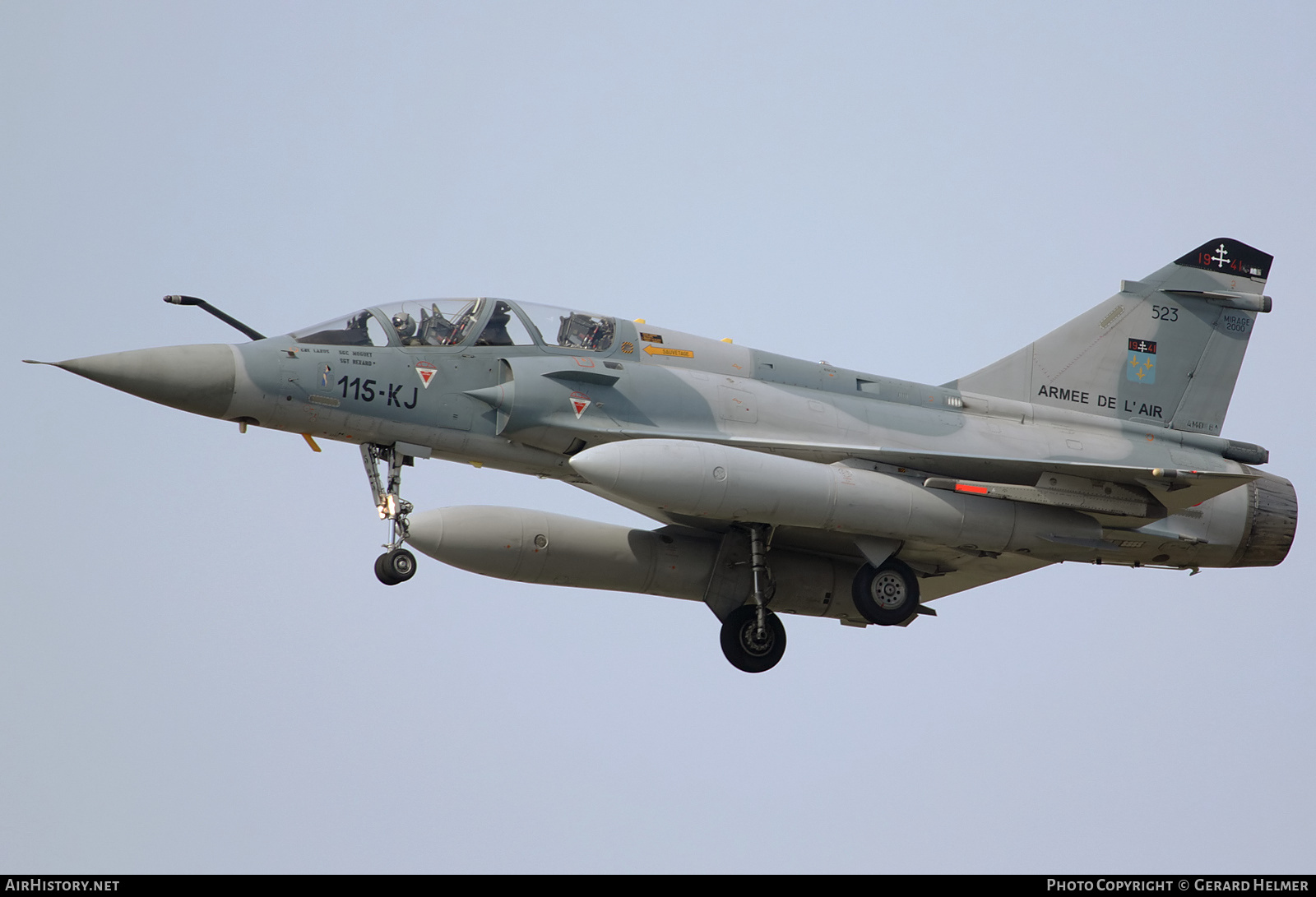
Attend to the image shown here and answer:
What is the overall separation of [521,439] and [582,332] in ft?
4.32

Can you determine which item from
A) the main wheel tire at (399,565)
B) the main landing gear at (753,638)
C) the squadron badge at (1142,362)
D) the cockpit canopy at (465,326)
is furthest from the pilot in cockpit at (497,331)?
the squadron badge at (1142,362)

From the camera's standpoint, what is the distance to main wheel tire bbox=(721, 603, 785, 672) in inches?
676

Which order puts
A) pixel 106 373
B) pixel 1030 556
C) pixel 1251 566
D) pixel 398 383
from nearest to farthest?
1. pixel 106 373
2. pixel 398 383
3. pixel 1030 556
4. pixel 1251 566

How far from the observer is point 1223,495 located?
55.9 ft

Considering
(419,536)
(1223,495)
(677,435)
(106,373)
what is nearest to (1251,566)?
(1223,495)

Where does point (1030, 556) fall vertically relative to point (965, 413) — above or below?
below

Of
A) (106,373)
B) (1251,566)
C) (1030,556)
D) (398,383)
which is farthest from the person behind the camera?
(1251,566)

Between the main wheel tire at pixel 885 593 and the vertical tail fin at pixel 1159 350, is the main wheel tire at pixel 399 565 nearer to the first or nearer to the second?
the main wheel tire at pixel 885 593

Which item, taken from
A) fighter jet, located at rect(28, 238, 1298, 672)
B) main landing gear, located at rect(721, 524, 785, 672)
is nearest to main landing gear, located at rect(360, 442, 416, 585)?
fighter jet, located at rect(28, 238, 1298, 672)

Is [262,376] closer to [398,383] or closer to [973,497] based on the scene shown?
[398,383]

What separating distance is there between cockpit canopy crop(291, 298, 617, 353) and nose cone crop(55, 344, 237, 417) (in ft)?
3.01

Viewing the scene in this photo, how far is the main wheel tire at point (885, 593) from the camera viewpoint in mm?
16141

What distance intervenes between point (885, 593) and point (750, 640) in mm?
1803

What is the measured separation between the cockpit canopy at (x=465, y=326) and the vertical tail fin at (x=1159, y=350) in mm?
4614
